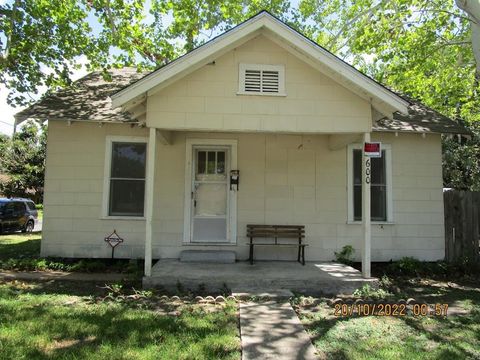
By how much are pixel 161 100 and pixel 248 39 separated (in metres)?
2.02

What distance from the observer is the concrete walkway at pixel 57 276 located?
728 cm

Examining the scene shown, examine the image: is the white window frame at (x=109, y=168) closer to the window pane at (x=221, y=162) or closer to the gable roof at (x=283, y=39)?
the window pane at (x=221, y=162)

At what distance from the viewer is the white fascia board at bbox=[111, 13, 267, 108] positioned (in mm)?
6531

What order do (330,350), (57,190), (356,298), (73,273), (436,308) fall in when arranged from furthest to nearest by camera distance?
(57,190) → (73,273) → (356,298) → (436,308) → (330,350)

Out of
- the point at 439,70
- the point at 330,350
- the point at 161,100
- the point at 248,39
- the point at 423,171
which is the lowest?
the point at 330,350

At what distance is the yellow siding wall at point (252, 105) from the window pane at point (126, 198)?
2550mm

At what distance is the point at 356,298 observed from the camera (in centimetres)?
632

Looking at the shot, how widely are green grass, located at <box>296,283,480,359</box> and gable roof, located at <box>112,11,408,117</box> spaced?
351cm

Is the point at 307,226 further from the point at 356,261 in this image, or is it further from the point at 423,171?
the point at 423,171

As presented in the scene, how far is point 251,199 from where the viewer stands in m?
8.72

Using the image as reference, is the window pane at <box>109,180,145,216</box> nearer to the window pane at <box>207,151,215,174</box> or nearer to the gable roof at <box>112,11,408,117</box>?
the window pane at <box>207,151,215,174</box>

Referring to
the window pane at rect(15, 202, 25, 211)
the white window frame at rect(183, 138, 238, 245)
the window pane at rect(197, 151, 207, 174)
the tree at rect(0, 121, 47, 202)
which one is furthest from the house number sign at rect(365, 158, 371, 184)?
the tree at rect(0, 121, 47, 202)

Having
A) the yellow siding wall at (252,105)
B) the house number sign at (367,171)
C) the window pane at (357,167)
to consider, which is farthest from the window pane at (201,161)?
the house number sign at (367,171)

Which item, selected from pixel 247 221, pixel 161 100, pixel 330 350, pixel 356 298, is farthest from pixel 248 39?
pixel 330 350
